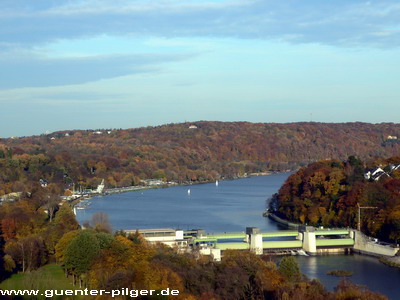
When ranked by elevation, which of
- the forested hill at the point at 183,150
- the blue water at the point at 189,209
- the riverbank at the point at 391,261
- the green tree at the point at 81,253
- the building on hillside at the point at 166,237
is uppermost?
the forested hill at the point at 183,150

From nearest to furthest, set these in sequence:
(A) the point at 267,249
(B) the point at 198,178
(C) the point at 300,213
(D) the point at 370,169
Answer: (A) the point at 267,249 < (C) the point at 300,213 < (D) the point at 370,169 < (B) the point at 198,178

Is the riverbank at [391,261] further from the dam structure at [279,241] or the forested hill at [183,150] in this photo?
the forested hill at [183,150]

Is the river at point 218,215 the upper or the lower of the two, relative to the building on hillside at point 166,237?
Result: lower

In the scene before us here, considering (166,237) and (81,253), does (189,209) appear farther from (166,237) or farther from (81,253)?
(81,253)

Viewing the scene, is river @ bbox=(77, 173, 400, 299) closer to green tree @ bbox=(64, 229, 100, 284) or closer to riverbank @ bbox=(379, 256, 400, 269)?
riverbank @ bbox=(379, 256, 400, 269)

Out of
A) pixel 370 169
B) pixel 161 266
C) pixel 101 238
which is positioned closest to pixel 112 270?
pixel 161 266

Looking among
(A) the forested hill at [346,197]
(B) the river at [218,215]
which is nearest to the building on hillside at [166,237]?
(B) the river at [218,215]

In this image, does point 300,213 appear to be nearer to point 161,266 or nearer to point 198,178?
point 161,266

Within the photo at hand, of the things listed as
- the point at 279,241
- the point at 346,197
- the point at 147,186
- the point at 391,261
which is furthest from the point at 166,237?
the point at 147,186
